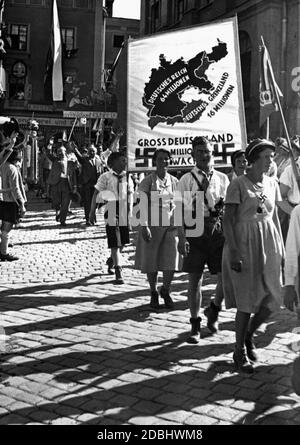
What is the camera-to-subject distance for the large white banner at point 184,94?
21.5ft

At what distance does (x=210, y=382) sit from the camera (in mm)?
4242

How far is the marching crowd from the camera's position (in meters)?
4.49

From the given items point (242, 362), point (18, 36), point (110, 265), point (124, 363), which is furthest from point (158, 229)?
point (18, 36)

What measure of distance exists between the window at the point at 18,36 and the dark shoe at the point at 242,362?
143 ft

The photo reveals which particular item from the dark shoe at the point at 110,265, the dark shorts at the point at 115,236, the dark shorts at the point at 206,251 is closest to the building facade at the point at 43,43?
the dark shoe at the point at 110,265

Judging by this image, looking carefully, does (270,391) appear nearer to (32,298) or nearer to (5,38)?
(32,298)

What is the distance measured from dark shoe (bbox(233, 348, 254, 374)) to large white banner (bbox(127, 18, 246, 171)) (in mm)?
2665

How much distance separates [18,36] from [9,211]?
125 ft

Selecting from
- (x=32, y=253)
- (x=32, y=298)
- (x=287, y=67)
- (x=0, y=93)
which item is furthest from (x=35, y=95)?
(x=32, y=298)

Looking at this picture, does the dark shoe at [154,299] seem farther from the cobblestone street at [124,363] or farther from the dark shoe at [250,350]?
the dark shoe at [250,350]

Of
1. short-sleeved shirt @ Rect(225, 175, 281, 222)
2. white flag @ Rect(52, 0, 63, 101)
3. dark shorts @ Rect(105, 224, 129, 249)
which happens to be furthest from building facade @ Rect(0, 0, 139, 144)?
short-sleeved shirt @ Rect(225, 175, 281, 222)

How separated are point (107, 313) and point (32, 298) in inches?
49.3

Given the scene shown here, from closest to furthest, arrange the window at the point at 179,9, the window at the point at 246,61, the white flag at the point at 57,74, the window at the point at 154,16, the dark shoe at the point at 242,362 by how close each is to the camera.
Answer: the dark shoe at the point at 242,362, the white flag at the point at 57,74, the window at the point at 246,61, the window at the point at 179,9, the window at the point at 154,16

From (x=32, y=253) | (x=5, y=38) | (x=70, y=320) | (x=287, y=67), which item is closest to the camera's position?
(x=70, y=320)
